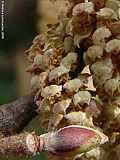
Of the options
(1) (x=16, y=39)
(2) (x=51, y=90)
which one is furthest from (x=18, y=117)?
(1) (x=16, y=39)

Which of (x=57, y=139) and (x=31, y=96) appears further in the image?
(x=31, y=96)

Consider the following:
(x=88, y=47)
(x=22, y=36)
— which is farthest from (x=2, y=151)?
(x=22, y=36)

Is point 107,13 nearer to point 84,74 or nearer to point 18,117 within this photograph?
point 84,74

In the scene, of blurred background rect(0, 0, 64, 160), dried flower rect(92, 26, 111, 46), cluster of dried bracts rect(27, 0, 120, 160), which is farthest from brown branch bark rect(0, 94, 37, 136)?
blurred background rect(0, 0, 64, 160)

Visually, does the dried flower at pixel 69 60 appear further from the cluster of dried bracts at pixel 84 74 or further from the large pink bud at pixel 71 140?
the large pink bud at pixel 71 140

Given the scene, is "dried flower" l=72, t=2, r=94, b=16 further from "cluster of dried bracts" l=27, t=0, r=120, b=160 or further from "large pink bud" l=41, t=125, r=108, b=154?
"large pink bud" l=41, t=125, r=108, b=154

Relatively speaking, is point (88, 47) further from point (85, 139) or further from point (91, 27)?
point (85, 139)
